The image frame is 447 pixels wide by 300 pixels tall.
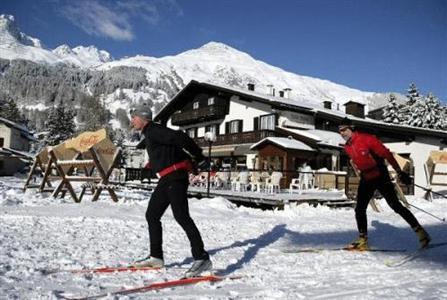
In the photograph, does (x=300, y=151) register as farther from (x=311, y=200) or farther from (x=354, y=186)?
(x=311, y=200)

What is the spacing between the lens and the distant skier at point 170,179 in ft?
13.7

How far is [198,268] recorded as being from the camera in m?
4.01

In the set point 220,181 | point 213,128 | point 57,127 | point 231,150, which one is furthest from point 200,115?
point 57,127

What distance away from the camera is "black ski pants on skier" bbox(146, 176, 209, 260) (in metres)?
4.16

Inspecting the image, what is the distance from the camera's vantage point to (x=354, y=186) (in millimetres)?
15609

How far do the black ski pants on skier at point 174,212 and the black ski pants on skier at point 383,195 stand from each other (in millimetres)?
2841

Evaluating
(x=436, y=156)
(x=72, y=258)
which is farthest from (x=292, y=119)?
(x=72, y=258)

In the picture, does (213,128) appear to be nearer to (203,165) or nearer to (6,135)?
(6,135)

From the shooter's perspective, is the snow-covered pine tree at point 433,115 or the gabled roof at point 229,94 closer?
the gabled roof at point 229,94

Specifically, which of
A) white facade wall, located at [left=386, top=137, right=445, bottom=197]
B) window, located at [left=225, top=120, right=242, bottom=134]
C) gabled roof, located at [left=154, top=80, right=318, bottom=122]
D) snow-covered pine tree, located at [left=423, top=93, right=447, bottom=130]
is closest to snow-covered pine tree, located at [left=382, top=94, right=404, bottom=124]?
snow-covered pine tree, located at [left=423, top=93, right=447, bottom=130]

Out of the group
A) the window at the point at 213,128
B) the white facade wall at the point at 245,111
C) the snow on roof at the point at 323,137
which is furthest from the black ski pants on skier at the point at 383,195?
the window at the point at 213,128

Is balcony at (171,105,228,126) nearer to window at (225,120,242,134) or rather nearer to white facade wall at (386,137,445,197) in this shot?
window at (225,120,242,134)

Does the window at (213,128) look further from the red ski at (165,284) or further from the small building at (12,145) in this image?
the red ski at (165,284)

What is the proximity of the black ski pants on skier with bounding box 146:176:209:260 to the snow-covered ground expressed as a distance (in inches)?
11.6
